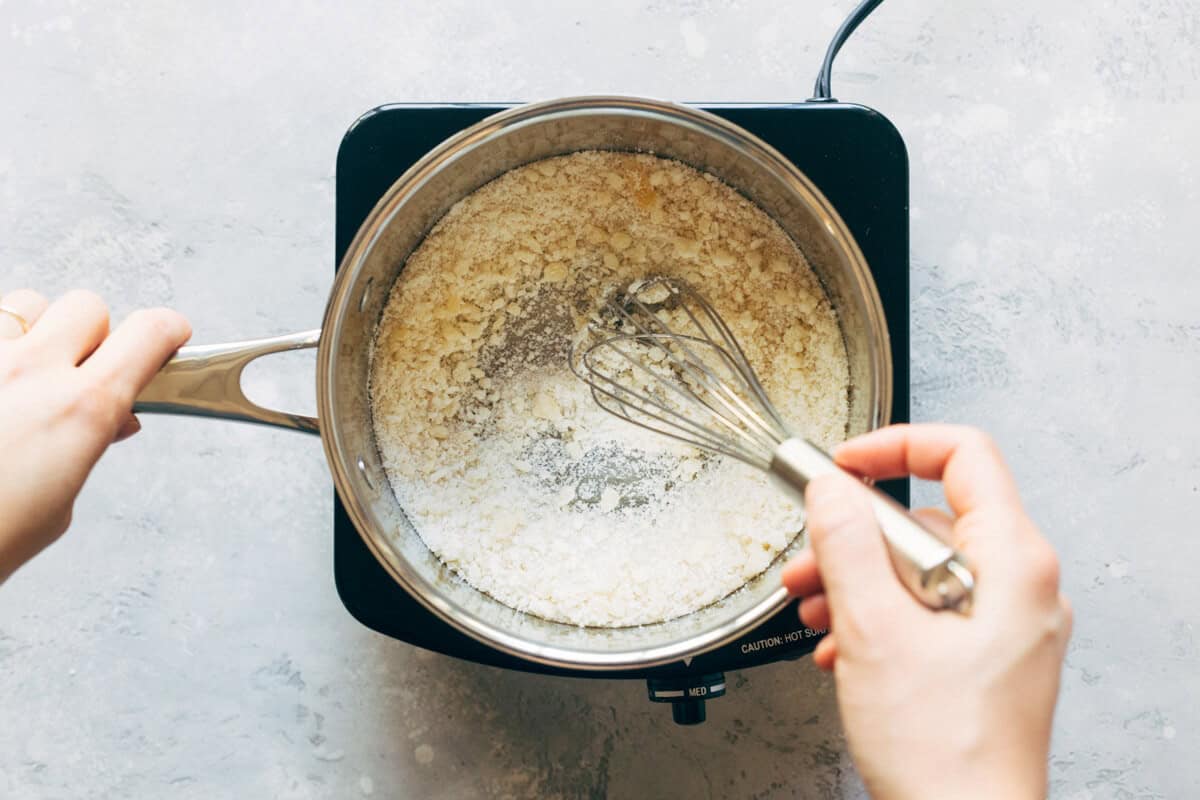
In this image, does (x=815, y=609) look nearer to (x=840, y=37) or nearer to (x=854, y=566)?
(x=854, y=566)

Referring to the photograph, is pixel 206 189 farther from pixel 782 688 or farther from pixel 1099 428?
pixel 1099 428

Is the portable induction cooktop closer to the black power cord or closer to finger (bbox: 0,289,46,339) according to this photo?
the black power cord

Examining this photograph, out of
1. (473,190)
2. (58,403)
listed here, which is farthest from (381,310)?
(58,403)

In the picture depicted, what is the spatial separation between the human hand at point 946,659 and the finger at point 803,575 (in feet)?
0.18

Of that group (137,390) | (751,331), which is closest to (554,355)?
(751,331)

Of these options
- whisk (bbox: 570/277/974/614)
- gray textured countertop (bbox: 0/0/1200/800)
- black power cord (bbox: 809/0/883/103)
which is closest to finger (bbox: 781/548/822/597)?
whisk (bbox: 570/277/974/614)

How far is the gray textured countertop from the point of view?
2.37ft

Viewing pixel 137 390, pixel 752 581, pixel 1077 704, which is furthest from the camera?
pixel 1077 704

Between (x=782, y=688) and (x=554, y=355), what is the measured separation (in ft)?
1.07

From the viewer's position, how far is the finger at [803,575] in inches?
19.0

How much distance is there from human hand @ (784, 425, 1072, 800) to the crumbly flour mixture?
0.20 m

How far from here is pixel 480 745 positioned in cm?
72

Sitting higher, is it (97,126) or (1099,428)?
(97,126)

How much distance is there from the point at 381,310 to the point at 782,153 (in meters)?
0.30
